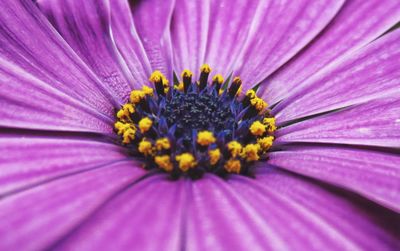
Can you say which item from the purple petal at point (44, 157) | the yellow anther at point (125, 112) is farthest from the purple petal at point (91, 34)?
the purple petal at point (44, 157)

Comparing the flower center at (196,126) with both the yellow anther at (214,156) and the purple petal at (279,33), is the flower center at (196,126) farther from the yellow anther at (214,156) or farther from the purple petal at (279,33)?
the purple petal at (279,33)

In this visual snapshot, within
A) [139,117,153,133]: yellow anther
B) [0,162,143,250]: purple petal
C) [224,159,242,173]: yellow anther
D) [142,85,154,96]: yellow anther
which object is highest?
[142,85,154,96]: yellow anther

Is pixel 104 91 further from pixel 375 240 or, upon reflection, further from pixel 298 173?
pixel 375 240

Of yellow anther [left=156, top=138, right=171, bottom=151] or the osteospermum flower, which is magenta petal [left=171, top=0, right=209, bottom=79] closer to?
the osteospermum flower

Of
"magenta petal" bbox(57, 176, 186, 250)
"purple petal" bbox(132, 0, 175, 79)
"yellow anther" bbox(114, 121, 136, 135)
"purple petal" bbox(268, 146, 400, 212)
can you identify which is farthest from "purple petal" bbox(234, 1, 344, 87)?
"magenta petal" bbox(57, 176, 186, 250)

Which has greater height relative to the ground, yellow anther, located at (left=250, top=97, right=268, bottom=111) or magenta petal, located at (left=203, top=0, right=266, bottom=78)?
magenta petal, located at (left=203, top=0, right=266, bottom=78)

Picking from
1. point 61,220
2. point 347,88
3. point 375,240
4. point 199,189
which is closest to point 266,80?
point 347,88
